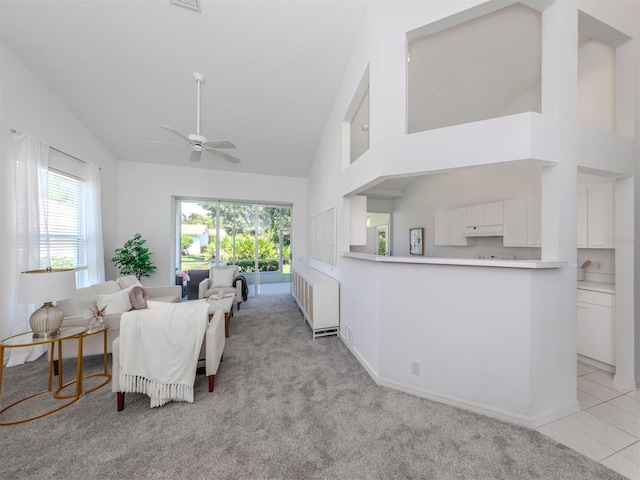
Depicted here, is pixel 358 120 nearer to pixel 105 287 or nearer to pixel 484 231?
pixel 484 231

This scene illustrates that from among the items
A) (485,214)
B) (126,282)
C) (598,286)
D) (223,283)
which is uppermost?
(485,214)

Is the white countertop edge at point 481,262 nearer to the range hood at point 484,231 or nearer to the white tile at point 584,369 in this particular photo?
the white tile at point 584,369

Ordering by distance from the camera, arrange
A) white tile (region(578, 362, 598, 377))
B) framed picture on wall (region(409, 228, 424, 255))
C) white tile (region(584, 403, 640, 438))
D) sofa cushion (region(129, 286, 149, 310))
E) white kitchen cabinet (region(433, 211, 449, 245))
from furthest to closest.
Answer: framed picture on wall (region(409, 228, 424, 255)) → white kitchen cabinet (region(433, 211, 449, 245)) → sofa cushion (region(129, 286, 149, 310)) → white tile (region(578, 362, 598, 377)) → white tile (region(584, 403, 640, 438))

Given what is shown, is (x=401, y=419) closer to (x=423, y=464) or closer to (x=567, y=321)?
(x=423, y=464)

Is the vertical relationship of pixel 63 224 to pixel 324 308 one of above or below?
above

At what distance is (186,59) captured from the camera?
2.93 metres

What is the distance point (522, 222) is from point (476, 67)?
2296 millimetres

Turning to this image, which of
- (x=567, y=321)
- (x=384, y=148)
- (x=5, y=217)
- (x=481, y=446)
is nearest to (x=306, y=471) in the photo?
(x=481, y=446)

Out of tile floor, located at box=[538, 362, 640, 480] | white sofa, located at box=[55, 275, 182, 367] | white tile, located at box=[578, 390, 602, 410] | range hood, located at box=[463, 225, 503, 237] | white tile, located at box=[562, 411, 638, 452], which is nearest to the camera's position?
tile floor, located at box=[538, 362, 640, 480]

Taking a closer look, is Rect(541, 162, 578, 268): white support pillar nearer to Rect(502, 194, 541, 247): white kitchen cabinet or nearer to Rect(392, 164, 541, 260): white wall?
Rect(392, 164, 541, 260): white wall

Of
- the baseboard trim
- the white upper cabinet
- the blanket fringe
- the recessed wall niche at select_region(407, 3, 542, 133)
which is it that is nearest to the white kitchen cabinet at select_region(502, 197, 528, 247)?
the white upper cabinet

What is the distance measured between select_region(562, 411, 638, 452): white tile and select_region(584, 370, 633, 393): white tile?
0.73 meters

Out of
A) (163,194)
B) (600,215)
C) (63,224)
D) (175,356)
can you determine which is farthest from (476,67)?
(63,224)

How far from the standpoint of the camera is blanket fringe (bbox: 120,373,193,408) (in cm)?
186
